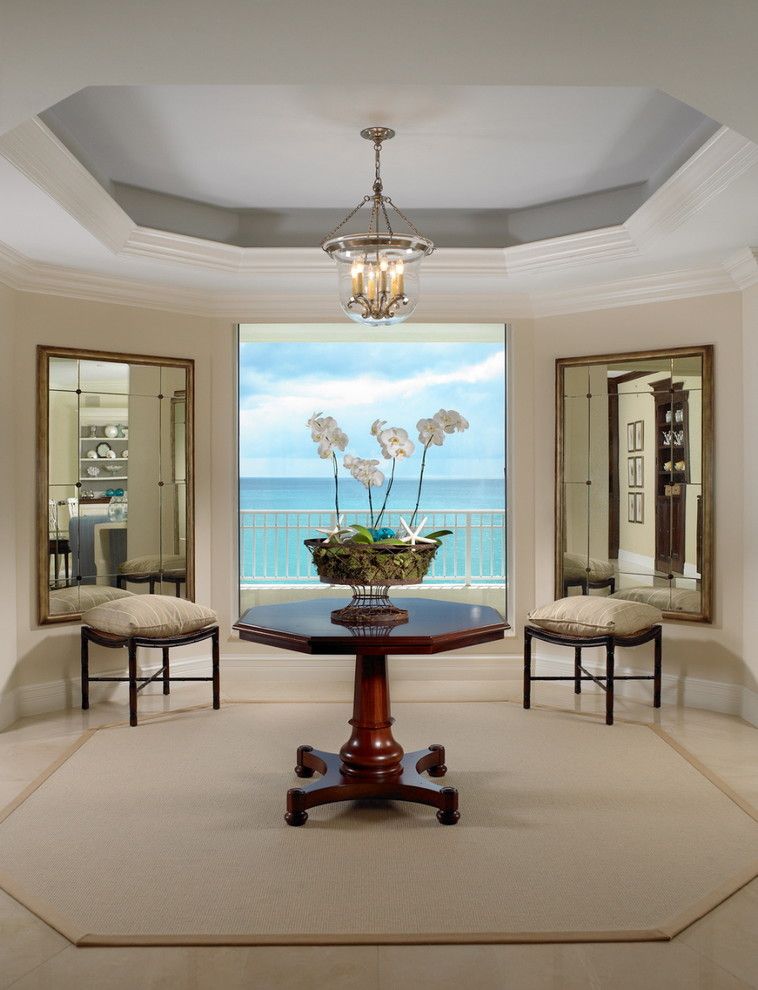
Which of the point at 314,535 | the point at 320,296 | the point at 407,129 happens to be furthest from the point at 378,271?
the point at 314,535

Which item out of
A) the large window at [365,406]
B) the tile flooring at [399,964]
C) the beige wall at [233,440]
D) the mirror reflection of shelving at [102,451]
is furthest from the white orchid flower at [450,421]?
the large window at [365,406]

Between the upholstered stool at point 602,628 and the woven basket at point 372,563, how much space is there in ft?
5.91

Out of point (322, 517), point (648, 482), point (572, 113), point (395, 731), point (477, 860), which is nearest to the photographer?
point (477, 860)

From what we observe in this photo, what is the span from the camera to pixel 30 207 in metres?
3.98

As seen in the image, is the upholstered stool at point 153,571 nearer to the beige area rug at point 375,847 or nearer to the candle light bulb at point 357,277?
the beige area rug at point 375,847

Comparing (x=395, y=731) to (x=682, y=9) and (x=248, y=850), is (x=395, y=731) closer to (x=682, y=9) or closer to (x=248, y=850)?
(x=248, y=850)

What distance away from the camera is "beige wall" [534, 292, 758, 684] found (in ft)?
17.1

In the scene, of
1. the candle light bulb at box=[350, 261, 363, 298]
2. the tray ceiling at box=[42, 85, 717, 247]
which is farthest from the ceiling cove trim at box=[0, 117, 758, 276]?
the candle light bulb at box=[350, 261, 363, 298]

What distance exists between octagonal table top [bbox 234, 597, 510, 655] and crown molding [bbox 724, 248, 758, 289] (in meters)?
2.43

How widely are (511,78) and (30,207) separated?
7.61ft

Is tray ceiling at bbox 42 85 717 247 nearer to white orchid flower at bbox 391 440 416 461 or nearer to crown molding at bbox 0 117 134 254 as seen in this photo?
crown molding at bbox 0 117 134 254

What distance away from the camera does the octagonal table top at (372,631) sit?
11.1 ft

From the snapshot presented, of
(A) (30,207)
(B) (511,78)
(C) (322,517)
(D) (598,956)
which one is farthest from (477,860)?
(C) (322,517)

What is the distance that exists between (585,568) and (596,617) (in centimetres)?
86
